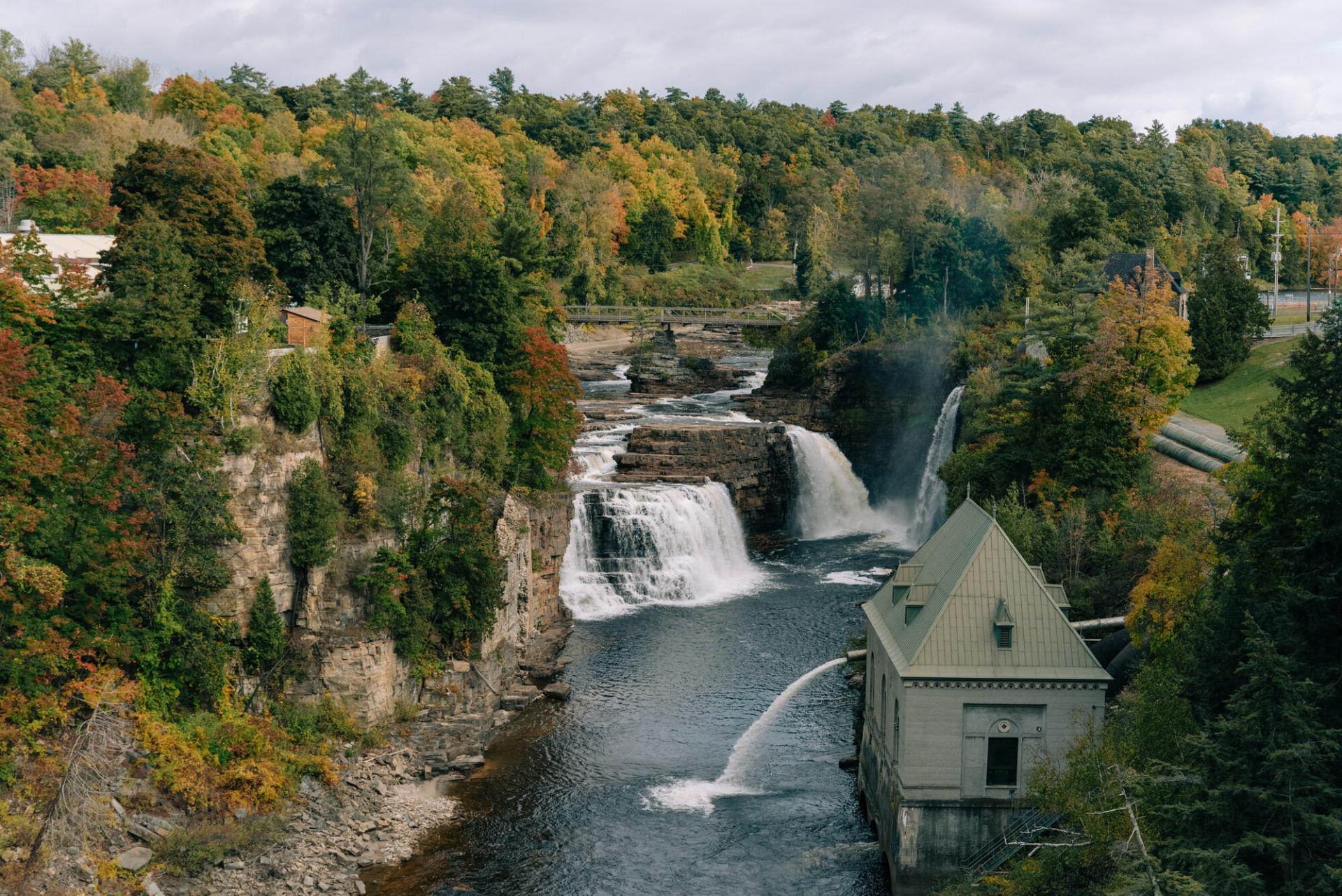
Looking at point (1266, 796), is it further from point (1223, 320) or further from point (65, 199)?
point (65, 199)

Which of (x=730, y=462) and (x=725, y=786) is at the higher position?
(x=730, y=462)

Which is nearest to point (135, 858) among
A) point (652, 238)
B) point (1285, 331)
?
point (1285, 331)

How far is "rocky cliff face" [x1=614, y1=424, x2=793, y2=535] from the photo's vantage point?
70.5 metres

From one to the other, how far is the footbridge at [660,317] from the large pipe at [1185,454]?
5102 centimetres

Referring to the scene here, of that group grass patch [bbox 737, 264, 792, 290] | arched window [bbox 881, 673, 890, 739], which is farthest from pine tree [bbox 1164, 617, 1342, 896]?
grass patch [bbox 737, 264, 792, 290]

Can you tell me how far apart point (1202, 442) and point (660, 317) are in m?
56.4

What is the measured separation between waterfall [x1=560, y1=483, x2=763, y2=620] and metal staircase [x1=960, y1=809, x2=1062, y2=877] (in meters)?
28.5

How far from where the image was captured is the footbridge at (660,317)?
102m

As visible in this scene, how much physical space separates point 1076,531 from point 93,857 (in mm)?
33490

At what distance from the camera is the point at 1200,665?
2702 cm

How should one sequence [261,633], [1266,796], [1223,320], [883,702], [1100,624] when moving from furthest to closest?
1. [1223,320]
2. [261,633]
3. [1100,624]
4. [883,702]
5. [1266,796]

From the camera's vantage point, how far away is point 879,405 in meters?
84.4

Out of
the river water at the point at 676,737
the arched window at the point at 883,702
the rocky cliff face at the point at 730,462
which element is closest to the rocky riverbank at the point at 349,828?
the river water at the point at 676,737

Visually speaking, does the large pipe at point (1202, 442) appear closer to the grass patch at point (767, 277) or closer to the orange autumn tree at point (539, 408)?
the orange autumn tree at point (539, 408)
